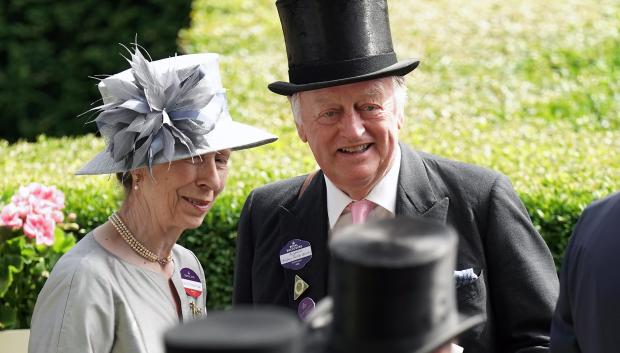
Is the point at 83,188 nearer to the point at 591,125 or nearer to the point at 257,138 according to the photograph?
the point at 257,138

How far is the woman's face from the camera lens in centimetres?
392

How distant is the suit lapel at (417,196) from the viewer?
3.90 metres

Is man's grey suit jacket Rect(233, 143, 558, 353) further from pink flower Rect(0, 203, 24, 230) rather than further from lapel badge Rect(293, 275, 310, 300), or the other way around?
pink flower Rect(0, 203, 24, 230)

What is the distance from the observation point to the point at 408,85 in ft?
32.2

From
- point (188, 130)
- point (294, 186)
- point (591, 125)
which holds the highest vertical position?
point (188, 130)

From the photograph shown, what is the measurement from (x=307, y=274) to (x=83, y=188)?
279 cm

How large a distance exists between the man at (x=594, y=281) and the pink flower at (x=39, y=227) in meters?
3.26

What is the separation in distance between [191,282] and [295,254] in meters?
0.43

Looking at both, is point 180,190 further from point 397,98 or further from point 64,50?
point 64,50

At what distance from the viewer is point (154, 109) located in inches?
153

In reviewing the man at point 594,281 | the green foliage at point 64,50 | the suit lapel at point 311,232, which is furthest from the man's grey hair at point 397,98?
the green foliage at point 64,50

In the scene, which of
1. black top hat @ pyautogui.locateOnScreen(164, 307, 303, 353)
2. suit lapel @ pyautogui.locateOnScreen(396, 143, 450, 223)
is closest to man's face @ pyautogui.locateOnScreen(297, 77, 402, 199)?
suit lapel @ pyautogui.locateOnScreen(396, 143, 450, 223)

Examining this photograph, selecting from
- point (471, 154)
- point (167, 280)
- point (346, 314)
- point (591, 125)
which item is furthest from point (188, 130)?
point (591, 125)

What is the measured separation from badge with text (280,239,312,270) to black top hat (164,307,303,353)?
2074mm
